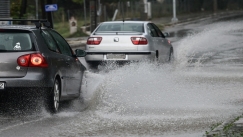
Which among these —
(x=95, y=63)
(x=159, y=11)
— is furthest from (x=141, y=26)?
A: (x=159, y=11)

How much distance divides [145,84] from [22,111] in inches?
182

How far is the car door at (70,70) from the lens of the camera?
41.0 feet

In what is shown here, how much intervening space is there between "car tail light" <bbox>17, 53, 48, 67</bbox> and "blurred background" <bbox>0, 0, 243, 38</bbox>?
32.4 meters

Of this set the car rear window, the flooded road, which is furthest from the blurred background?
the car rear window

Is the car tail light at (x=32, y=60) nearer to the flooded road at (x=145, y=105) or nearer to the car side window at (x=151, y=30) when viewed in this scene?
the flooded road at (x=145, y=105)

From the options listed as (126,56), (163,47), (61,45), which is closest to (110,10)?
(163,47)

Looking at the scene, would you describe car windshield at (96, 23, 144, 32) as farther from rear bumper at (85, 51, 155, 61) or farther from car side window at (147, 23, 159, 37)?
rear bumper at (85, 51, 155, 61)

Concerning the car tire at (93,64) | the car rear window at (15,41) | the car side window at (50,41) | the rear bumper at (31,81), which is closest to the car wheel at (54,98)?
the rear bumper at (31,81)

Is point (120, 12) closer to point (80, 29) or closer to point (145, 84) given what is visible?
point (80, 29)

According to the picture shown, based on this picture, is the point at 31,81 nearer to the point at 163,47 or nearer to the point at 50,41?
the point at 50,41

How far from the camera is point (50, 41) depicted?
12305mm

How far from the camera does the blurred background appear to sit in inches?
1902

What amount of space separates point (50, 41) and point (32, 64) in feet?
3.28

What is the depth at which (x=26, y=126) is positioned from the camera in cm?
1052
